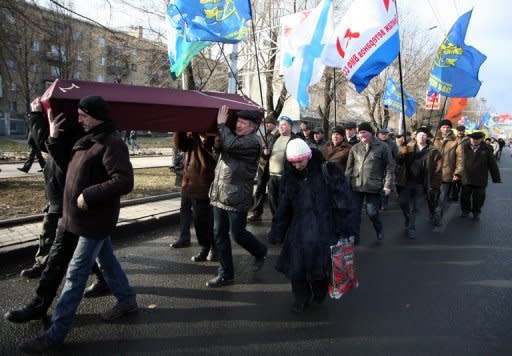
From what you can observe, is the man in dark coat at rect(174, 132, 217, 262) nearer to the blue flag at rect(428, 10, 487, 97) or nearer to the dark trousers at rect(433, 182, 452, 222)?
the dark trousers at rect(433, 182, 452, 222)

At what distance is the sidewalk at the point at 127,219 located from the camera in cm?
478

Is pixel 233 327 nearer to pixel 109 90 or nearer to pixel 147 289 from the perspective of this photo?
pixel 147 289

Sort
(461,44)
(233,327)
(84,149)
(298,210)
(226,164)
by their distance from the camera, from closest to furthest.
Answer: (84,149) < (233,327) < (298,210) < (226,164) < (461,44)

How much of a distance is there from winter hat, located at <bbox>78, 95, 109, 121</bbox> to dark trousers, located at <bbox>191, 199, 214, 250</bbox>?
2.11 metres

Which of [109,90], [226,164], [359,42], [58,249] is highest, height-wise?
[359,42]

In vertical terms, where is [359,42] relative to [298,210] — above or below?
above

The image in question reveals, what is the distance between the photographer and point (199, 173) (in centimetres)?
474

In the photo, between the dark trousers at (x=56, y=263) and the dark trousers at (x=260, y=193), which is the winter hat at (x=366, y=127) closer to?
the dark trousers at (x=260, y=193)

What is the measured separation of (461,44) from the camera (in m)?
8.03

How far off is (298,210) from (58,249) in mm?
2013

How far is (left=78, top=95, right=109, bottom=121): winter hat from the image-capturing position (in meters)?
2.80

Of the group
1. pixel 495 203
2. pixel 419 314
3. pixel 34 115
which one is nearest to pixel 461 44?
pixel 495 203

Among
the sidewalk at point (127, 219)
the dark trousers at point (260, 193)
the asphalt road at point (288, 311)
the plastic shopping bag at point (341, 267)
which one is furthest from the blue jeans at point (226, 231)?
the dark trousers at point (260, 193)

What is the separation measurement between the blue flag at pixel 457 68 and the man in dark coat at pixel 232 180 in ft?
19.4
